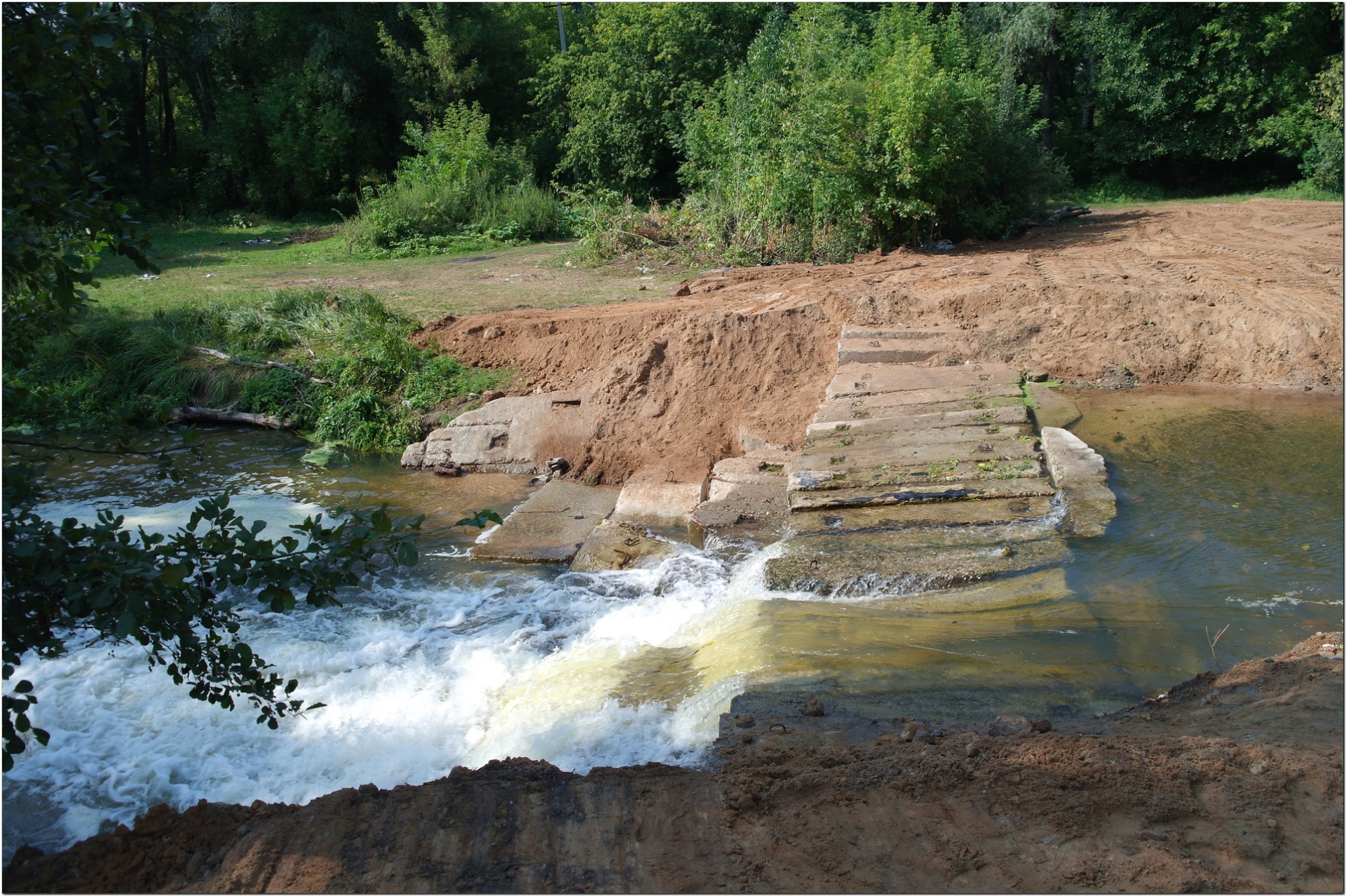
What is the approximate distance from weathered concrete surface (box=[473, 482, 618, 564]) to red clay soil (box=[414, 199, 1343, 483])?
48 centimetres

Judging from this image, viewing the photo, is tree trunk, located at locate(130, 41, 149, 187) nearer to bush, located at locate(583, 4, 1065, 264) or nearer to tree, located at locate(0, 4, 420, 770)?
bush, located at locate(583, 4, 1065, 264)

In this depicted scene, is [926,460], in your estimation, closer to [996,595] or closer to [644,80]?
[996,595]

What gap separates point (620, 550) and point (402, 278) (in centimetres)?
958

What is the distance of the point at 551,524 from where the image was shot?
25.0 ft

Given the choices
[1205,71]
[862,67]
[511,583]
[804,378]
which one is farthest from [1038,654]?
[1205,71]

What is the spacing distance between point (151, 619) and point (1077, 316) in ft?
31.3

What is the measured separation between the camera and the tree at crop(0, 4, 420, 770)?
8.59 feet

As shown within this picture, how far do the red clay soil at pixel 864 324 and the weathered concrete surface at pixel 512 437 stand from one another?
0.18m

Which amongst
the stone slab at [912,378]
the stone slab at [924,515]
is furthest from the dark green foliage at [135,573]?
the stone slab at [912,378]

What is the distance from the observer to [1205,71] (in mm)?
22531

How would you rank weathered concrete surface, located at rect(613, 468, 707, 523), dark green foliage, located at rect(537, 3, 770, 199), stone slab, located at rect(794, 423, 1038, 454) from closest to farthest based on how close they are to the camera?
1. stone slab, located at rect(794, 423, 1038, 454)
2. weathered concrete surface, located at rect(613, 468, 707, 523)
3. dark green foliage, located at rect(537, 3, 770, 199)

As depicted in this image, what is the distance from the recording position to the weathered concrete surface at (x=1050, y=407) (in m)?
8.29

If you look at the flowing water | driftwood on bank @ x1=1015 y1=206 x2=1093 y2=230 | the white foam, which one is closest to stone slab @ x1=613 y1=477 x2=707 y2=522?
the flowing water

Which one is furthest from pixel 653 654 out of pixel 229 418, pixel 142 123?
pixel 142 123
